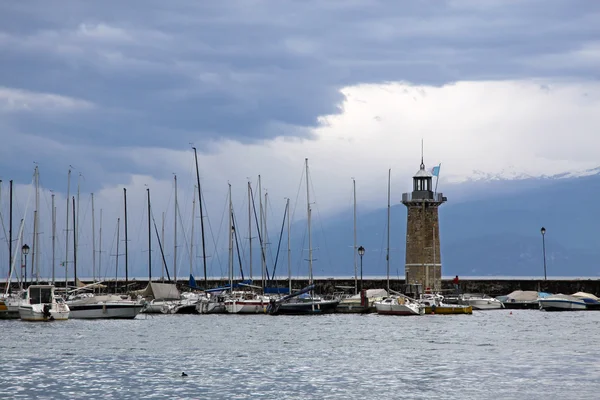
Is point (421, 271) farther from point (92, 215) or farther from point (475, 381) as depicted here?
point (475, 381)

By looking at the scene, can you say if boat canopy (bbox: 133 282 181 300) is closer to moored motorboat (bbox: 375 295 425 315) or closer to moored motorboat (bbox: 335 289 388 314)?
moored motorboat (bbox: 335 289 388 314)

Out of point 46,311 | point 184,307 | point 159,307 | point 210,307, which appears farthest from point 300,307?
point 46,311

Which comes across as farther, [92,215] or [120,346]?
[92,215]

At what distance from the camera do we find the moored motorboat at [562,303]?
87188 mm

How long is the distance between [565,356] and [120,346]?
2160cm

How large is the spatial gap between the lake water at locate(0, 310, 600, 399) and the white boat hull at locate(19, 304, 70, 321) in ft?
3.46

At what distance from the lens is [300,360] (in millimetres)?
42562

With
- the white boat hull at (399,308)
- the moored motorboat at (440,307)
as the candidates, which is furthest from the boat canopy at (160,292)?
the moored motorboat at (440,307)

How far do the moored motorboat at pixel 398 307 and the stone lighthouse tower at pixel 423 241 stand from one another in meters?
9.59

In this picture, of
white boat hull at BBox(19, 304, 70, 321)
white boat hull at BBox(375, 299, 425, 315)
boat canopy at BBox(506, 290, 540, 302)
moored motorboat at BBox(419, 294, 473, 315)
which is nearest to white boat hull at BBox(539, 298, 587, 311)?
boat canopy at BBox(506, 290, 540, 302)

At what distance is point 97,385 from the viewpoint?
3366cm

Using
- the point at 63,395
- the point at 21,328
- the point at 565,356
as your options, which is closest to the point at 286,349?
the point at 565,356

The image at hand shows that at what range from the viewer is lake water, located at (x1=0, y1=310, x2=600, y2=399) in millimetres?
32281

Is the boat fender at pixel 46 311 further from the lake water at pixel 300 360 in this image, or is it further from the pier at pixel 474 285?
the pier at pixel 474 285
